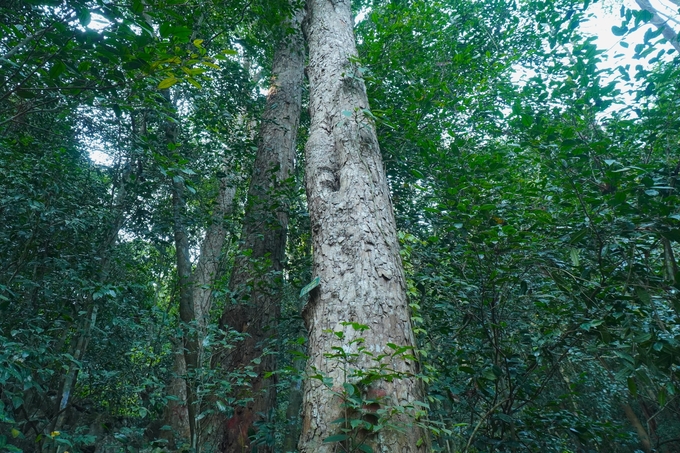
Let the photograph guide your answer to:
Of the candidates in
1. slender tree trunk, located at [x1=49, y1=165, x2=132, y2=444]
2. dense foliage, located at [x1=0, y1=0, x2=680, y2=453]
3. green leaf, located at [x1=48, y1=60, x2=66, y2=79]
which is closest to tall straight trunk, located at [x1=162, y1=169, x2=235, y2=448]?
dense foliage, located at [x1=0, y1=0, x2=680, y2=453]

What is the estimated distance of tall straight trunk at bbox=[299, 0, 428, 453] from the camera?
1217 mm

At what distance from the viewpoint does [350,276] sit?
1.62 metres

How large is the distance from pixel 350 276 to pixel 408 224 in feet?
6.74

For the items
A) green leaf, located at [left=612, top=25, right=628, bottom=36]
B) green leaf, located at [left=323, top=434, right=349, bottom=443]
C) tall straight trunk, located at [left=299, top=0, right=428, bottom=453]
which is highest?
green leaf, located at [left=612, top=25, right=628, bottom=36]

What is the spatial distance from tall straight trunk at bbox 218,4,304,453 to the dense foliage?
146 mm

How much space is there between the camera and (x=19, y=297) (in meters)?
2.66

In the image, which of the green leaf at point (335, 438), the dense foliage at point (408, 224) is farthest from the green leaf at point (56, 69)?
the green leaf at point (335, 438)

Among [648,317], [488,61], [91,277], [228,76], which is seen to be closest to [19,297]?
[91,277]

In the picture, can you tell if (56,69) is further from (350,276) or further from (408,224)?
(408,224)

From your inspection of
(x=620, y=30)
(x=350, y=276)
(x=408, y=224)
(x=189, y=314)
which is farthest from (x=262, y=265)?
(x=620, y=30)

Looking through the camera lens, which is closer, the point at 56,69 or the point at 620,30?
the point at 56,69

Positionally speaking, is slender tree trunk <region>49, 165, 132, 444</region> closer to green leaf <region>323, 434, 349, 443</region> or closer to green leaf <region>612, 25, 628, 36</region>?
green leaf <region>323, 434, 349, 443</region>

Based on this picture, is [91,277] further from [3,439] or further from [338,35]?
[338,35]

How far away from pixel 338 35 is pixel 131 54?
1.77 metres
